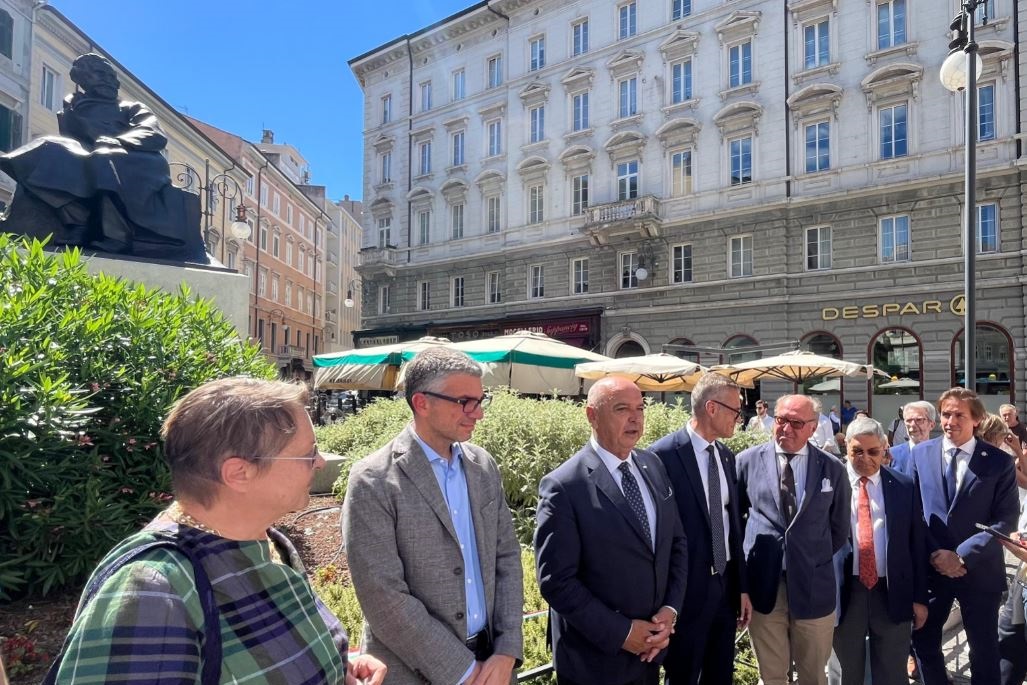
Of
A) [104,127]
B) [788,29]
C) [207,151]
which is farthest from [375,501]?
[207,151]

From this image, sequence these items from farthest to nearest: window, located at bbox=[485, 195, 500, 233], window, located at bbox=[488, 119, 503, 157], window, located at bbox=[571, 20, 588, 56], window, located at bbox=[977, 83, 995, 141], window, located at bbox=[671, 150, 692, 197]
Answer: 1. window, located at bbox=[488, 119, 503, 157]
2. window, located at bbox=[485, 195, 500, 233]
3. window, located at bbox=[571, 20, 588, 56]
4. window, located at bbox=[671, 150, 692, 197]
5. window, located at bbox=[977, 83, 995, 141]

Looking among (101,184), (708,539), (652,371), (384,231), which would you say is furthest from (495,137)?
(708,539)

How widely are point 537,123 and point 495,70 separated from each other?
4248 millimetres

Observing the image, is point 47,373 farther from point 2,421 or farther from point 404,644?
point 404,644

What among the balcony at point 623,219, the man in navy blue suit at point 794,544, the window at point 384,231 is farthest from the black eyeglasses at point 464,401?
the window at point 384,231

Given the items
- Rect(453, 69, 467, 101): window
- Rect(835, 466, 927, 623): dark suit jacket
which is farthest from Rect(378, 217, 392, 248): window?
Rect(835, 466, 927, 623): dark suit jacket

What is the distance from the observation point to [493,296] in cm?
3112

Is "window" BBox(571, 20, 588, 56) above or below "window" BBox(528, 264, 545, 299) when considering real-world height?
above

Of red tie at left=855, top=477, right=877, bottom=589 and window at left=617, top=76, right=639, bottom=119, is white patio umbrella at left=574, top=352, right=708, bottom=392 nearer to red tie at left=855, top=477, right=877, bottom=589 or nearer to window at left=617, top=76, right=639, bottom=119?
red tie at left=855, top=477, right=877, bottom=589

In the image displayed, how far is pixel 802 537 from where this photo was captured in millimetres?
3699

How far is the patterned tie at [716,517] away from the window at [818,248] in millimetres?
21363

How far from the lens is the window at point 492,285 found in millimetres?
31016

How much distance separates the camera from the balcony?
25609mm

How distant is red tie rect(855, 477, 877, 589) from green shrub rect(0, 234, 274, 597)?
4.40m
